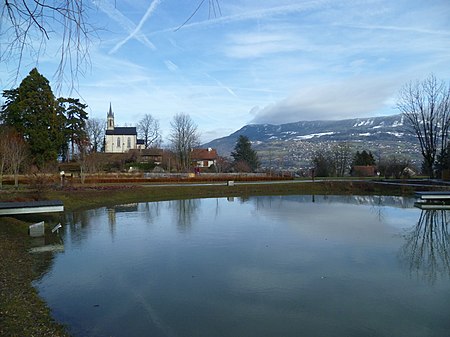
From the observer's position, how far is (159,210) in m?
21.0

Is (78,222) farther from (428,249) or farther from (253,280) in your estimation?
(428,249)

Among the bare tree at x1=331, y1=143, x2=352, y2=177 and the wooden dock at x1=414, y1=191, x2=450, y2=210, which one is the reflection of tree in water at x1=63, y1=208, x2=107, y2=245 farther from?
the bare tree at x1=331, y1=143, x2=352, y2=177

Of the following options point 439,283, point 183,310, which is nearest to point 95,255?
point 183,310

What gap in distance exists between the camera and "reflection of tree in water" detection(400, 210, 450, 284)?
8.53 m

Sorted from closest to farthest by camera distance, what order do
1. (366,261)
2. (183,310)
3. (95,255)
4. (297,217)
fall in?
(183,310) < (366,261) < (95,255) < (297,217)

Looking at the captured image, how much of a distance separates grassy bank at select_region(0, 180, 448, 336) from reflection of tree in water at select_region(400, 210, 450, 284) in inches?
296

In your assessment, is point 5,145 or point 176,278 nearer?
point 176,278

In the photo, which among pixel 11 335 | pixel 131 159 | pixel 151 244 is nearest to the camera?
pixel 11 335

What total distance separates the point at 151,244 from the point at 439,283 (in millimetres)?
7730

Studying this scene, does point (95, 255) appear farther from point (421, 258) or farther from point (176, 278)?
point (421, 258)

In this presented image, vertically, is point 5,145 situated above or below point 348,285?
above

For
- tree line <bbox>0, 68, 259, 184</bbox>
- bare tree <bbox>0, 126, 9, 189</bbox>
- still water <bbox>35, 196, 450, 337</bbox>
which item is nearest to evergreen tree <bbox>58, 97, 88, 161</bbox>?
tree line <bbox>0, 68, 259, 184</bbox>

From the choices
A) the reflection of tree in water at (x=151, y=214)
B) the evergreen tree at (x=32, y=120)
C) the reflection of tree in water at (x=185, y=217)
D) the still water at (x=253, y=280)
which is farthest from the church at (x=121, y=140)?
the still water at (x=253, y=280)

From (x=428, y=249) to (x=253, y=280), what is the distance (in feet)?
19.9
